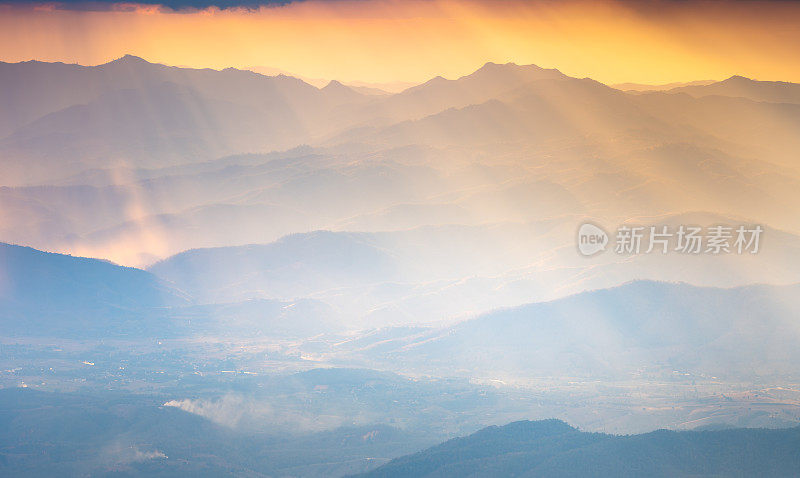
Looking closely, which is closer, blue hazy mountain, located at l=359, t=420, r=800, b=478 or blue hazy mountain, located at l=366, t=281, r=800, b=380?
blue hazy mountain, located at l=359, t=420, r=800, b=478

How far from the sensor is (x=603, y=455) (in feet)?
309

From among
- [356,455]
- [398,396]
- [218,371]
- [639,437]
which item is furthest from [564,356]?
[639,437]

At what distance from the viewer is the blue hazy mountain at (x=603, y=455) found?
8906 cm

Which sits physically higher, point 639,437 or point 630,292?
point 630,292

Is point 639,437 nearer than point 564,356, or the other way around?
point 639,437

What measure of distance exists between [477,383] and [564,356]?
19097mm

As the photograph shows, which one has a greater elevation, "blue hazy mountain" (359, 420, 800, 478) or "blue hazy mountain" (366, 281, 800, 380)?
"blue hazy mountain" (366, 281, 800, 380)

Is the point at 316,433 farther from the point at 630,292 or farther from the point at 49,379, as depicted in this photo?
the point at 630,292

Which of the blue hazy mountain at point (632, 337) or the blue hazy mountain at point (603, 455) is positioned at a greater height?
the blue hazy mountain at point (632, 337)

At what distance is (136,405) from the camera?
129 m

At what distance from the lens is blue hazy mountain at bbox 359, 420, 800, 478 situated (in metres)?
89.1

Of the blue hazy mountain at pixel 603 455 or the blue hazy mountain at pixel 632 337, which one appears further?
the blue hazy mountain at pixel 632 337

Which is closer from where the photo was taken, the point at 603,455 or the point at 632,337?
the point at 603,455

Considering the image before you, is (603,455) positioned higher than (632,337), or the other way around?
(632,337)
